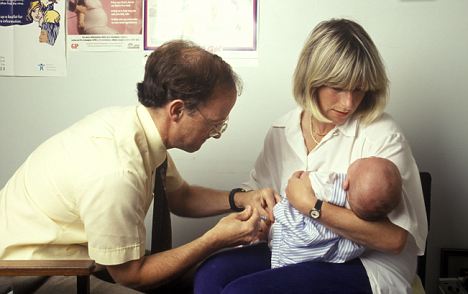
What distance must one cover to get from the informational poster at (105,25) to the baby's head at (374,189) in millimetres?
1226

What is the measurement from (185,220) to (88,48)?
922 mm

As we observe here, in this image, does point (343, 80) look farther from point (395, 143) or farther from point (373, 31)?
point (373, 31)

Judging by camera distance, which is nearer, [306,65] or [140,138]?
[140,138]

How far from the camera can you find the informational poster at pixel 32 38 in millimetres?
1976

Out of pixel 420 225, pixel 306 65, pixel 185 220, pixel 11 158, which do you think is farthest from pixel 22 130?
pixel 420 225

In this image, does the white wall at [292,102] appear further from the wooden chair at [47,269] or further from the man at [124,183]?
the wooden chair at [47,269]

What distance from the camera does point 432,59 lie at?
5.73 ft

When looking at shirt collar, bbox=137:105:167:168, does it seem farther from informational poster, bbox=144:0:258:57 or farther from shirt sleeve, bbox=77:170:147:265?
informational poster, bbox=144:0:258:57

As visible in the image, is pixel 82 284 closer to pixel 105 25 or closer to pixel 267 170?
pixel 267 170

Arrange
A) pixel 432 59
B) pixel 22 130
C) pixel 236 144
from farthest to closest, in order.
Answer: pixel 22 130
pixel 236 144
pixel 432 59

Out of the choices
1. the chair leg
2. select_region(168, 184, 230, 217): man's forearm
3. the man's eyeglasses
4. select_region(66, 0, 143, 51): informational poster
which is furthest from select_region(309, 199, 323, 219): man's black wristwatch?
select_region(66, 0, 143, 51): informational poster

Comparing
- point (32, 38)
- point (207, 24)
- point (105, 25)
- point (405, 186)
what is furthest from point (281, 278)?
point (32, 38)

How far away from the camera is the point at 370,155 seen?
1.24 meters

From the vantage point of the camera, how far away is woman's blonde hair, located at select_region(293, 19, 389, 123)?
124 centimetres
